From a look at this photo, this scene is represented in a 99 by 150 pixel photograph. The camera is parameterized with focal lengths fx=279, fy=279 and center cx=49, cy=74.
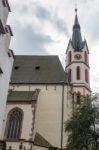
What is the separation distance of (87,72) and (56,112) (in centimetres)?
836

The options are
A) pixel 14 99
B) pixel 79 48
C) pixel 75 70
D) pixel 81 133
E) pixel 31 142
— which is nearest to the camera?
pixel 81 133

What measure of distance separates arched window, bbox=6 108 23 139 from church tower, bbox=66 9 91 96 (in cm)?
760

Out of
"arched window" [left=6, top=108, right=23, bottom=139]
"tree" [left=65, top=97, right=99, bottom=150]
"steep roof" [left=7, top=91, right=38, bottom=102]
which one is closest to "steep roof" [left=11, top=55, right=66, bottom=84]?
"steep roof" [left=7, top=91, right=38, bottom=102]

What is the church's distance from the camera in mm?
27203

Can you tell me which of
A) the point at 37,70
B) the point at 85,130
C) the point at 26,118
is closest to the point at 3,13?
the point at 85,130

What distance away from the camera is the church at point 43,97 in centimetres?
2720

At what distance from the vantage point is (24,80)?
32938mm

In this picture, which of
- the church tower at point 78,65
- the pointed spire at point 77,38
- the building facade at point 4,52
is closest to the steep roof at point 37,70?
the church tower at point 78,65

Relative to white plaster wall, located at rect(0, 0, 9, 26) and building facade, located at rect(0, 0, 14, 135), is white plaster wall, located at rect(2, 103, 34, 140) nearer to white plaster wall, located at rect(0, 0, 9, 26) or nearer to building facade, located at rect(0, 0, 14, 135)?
building facade, located at rect(0, 0, 14, 135)

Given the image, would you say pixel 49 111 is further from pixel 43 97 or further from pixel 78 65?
pixel 78 65

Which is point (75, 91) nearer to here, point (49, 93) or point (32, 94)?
point (49, 93)

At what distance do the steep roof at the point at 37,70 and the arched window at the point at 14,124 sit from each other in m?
5.06

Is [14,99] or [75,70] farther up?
[75,70]

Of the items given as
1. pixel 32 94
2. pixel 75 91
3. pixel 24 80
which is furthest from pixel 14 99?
pixel 75 91
